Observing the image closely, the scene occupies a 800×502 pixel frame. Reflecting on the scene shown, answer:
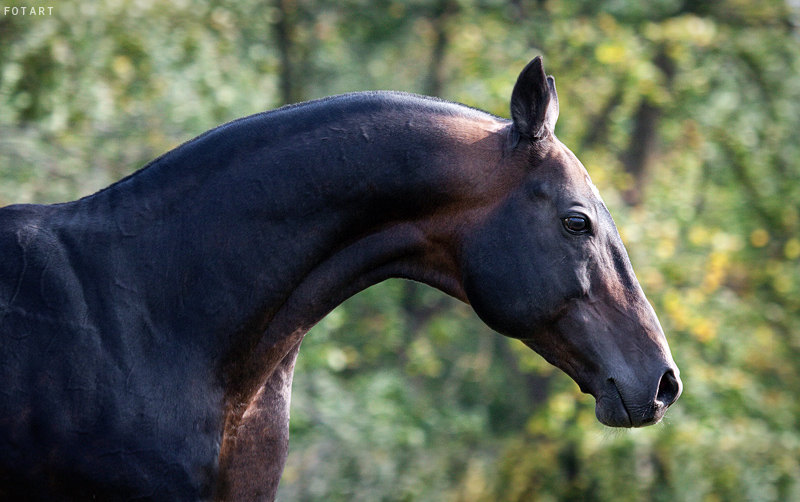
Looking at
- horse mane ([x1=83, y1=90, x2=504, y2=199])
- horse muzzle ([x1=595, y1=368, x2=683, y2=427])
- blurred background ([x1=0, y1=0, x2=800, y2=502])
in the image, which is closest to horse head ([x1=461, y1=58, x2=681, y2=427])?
horse muzzle ([x1=595, y1=368, x2=683, y2=427])

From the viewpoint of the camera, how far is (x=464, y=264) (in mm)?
2547

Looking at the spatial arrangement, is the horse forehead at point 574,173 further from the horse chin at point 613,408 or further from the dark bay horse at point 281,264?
the horse chin at point 613,408

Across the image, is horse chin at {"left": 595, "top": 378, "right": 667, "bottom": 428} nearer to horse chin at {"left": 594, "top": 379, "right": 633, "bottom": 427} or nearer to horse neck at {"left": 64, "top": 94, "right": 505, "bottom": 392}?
horse chin at {"left": 594, "top": 379, "right": 633, "bottom": 427}

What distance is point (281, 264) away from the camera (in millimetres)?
2480

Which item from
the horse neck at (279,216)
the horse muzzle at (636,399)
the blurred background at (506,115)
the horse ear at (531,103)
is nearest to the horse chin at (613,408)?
the horse muzzle at (636,399)

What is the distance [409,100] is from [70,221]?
894mm

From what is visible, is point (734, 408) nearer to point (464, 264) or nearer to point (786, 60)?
point (786, 60)

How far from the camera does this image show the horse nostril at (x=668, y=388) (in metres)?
2.52

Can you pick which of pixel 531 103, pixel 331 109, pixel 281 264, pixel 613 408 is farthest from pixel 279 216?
pixel 613 408

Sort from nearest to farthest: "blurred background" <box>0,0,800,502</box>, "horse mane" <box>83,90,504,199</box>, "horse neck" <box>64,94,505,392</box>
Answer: "horse neck" <box>64,94,505,392</box>
"horse mane" <box>83,90,504,199</box>
"blurred background" <box>0,0,800,502</box>

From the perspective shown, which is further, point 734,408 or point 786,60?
point 786,60

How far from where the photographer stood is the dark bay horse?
7.69 ft

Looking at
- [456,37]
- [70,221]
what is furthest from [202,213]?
[456,37]

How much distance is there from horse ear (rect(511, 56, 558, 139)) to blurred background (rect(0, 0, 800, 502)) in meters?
5.25
